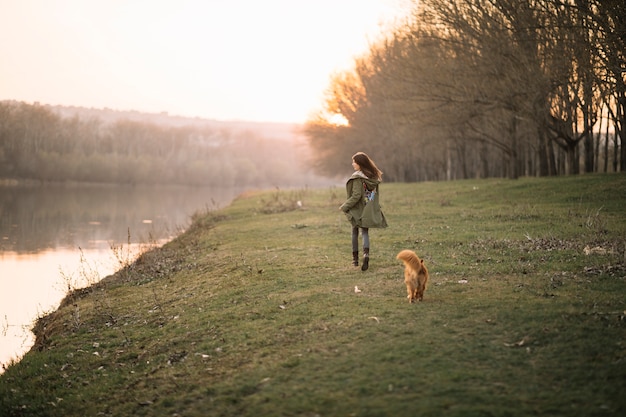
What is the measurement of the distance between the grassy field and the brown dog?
0.23 metres

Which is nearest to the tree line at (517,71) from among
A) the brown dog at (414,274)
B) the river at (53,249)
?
the brown dog at (414,274)

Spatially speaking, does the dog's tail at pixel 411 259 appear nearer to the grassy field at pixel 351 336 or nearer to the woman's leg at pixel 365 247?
the grassy field at pixel 351 336

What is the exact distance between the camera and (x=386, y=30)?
158ft

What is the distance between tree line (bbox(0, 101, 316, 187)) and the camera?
94.9m

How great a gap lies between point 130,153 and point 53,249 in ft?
336

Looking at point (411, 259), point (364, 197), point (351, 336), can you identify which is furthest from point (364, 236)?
point (351, 336)

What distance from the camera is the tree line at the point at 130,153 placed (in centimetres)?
9494

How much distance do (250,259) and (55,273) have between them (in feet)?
29.3

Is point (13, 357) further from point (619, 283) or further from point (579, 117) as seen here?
point (579, 117)

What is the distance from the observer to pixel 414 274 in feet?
30.2

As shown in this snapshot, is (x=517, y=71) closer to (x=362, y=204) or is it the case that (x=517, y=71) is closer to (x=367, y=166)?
(x=367, y=166)

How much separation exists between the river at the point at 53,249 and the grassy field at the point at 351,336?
972 millimetres

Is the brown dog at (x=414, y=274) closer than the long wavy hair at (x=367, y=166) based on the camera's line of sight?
Yes

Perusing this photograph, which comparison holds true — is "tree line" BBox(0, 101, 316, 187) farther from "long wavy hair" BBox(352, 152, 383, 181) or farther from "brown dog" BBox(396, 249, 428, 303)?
"brown dog" BBox(396, 249, 428, 303)
